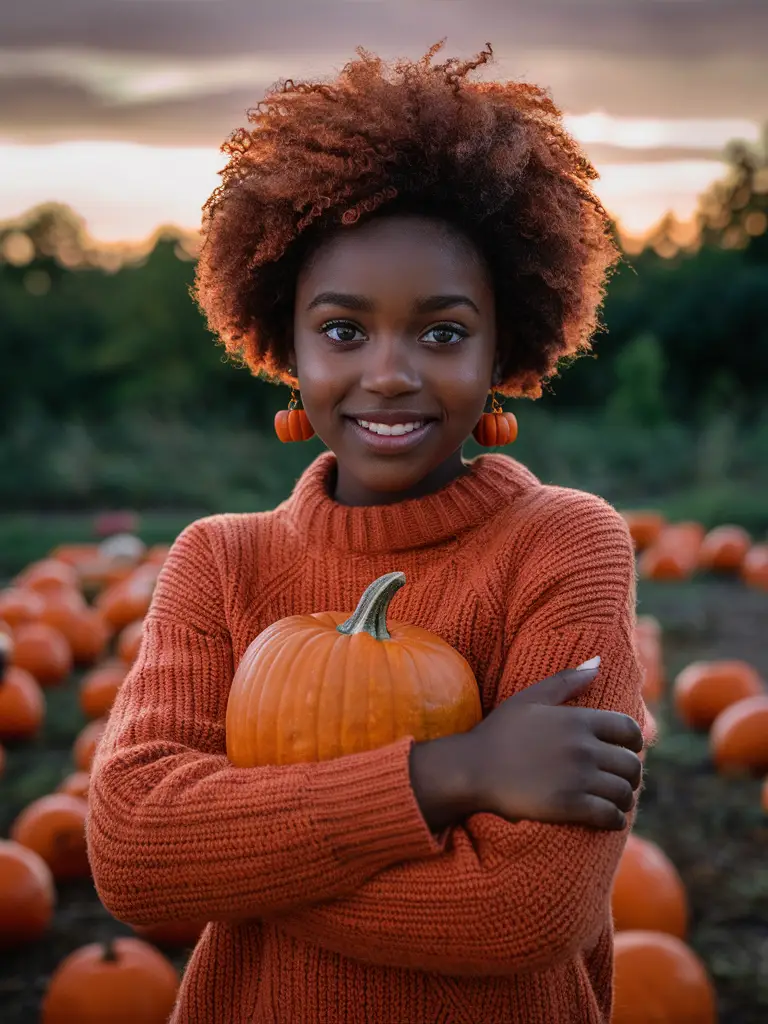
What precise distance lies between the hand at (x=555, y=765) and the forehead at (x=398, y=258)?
0.78 meters

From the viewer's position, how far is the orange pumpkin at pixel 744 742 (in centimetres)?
457

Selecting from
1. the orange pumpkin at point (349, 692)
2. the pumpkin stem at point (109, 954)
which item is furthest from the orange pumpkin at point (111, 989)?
the orange pumpkin at point (349, 692)

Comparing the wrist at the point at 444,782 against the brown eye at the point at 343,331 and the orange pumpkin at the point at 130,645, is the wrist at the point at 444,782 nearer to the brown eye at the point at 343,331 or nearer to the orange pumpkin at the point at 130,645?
the brown eye at the point at 343,331

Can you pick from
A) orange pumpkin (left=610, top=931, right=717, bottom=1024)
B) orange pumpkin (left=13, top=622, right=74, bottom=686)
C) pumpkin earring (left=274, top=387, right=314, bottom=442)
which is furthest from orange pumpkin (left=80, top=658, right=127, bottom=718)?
pumpkin earring (left=274, top=387, right=314, bottom=442)

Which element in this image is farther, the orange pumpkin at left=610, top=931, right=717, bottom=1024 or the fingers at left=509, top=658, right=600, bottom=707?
the orange pumpkin at left=610, top=931, right=717, bottom=1024

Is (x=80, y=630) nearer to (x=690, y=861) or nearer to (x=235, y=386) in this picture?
(x=690, y=861)

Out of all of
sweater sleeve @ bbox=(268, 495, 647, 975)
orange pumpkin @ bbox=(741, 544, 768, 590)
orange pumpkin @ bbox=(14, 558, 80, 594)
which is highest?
sweater sleeve @ bbox=(268, 495, 647, 975)

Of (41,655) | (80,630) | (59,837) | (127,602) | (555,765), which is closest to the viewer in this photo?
(555,765)

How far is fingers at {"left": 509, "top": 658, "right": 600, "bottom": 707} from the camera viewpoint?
5.72 ft

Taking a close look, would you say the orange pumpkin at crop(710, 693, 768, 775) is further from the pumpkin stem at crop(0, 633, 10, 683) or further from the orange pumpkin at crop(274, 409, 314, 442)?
the pumpkin stem at crop(0, 633, 10, 683)

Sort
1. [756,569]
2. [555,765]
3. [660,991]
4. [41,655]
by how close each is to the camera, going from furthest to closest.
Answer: [756,569] < [41,655] < [660,991] < [555,765]

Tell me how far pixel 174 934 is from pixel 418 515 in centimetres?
212

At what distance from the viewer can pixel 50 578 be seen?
282 inches

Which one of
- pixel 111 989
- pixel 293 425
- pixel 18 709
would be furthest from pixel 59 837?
pixel 293 425
